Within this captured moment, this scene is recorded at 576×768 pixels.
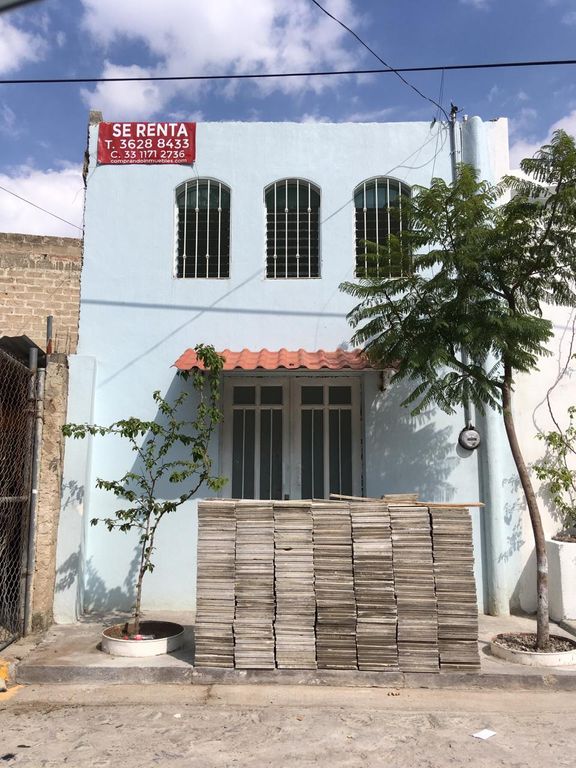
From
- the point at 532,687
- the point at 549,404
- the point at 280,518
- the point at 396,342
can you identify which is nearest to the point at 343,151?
the point at 396,342

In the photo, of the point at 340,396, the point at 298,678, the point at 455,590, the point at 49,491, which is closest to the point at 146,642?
the point at 298,678

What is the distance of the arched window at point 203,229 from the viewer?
8.38 metres

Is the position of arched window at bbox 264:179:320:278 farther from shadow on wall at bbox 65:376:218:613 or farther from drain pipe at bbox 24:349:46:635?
drain pipe at bbox 24:349:46:635

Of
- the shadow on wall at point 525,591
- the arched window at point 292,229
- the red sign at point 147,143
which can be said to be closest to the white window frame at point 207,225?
the red sign at point 147,143

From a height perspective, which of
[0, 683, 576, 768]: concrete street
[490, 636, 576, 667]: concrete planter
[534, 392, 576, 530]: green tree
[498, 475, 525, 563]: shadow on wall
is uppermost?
[534, 392, 576, 530]: green tree

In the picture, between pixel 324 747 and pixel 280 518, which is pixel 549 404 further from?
pixel 324 747

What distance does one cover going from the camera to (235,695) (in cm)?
546

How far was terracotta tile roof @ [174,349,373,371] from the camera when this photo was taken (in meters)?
7.09

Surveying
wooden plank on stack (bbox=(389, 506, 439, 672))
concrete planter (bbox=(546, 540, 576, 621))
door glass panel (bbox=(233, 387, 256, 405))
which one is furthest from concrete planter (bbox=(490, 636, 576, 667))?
door glass panel (bbox=(233, 387, 256, 405))

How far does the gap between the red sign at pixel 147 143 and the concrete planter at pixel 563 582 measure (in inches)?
265

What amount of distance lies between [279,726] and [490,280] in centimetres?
447

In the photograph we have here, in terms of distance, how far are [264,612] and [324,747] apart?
1.49 meters

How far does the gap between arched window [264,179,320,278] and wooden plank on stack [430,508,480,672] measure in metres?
3.81

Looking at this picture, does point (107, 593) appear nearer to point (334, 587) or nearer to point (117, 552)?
point (117, 552)
